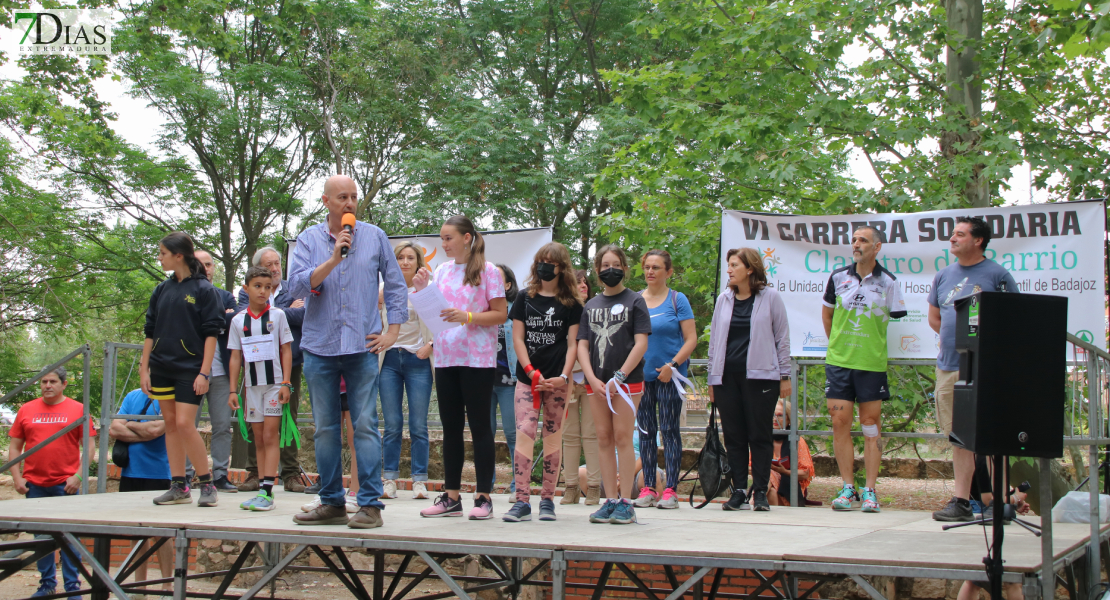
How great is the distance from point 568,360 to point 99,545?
367 cm

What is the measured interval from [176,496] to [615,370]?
10.1 feet

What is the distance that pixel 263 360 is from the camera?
5.82 meters

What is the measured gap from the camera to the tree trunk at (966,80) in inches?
328

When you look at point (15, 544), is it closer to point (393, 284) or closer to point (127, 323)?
point (393, 284)

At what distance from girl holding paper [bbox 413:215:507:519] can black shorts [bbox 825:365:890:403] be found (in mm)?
2535

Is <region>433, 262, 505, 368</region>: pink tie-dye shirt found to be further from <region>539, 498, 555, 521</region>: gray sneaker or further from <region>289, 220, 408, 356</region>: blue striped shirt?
<region>539, 498, 555, 521</region>: gray sneaker

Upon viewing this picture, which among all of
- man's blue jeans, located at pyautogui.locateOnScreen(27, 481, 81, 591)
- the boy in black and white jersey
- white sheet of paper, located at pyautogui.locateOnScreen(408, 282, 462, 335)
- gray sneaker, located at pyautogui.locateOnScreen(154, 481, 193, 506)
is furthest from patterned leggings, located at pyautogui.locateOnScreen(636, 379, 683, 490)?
man's blue jeans, located at pyautogui.locateOnScreen(27, 481, 81, 591)

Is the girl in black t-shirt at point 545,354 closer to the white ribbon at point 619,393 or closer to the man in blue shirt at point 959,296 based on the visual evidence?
the white ribbon at point 619,393

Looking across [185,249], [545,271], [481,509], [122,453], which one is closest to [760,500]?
[481,509]

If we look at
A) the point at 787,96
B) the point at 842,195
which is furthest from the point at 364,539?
the point at 787,96

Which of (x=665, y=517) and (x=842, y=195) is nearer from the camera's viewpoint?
(x=665, y=517)

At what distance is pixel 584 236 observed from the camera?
18.0 metres

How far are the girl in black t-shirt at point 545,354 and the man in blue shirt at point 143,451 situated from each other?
326cm

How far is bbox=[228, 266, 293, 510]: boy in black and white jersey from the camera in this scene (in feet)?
19.0
